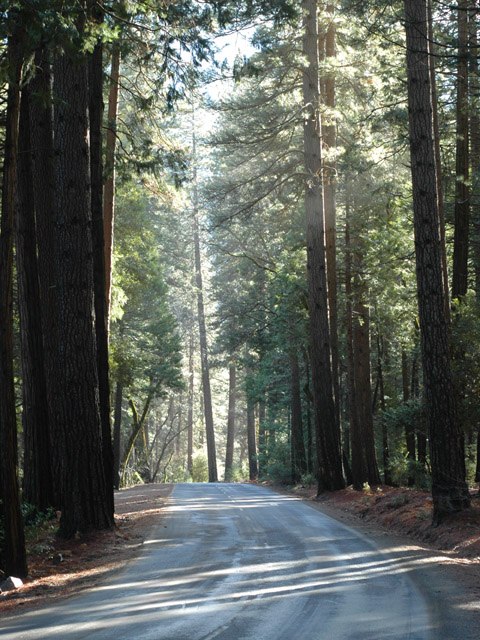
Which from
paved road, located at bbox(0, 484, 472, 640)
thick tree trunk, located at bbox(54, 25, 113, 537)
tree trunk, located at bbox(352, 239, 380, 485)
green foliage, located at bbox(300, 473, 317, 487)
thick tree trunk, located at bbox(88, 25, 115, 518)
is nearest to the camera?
paved road, located at bbox(0, 484, 472, 640)

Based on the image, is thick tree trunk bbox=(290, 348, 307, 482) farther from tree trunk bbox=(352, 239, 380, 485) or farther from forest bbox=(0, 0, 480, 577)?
tree trunk bbox=(352, 239, 380, 485)

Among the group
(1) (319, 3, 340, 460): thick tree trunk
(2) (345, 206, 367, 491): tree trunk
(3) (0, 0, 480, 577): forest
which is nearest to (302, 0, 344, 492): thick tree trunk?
(3) (0, 0, 480, 577): forest

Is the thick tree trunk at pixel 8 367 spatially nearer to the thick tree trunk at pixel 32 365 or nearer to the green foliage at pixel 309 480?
the thick tree trunk at pixel 32 365

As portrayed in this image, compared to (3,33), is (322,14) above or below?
above

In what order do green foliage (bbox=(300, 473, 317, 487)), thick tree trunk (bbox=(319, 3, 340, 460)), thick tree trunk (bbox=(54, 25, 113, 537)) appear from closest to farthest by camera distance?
thick tree trunk (bbox=(54, 25, 113, 537)), thick tree trunk (bbox=(319, 3, 340, 460)), green foliage (bbox=(300, 473, 317, 487))

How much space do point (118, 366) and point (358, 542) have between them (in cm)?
1791

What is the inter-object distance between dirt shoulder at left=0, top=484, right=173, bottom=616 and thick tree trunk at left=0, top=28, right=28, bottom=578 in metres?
0.66

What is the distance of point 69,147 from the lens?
12320 millimetres

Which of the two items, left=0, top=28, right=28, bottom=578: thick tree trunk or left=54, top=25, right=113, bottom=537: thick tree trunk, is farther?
left=54, top=25, right=113, bottom=537: thick tree trunk

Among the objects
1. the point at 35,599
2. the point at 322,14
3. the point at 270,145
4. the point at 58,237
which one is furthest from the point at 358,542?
the point at 322,14

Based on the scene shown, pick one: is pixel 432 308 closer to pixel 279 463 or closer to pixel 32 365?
pixel 32 365

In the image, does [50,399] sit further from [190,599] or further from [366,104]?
[366,104]

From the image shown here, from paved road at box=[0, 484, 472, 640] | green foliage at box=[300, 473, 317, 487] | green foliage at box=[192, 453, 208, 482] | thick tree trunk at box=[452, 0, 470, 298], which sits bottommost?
green foliage at box=[192, 453, 208, 482]

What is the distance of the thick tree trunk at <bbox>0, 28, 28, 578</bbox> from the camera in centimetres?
885
